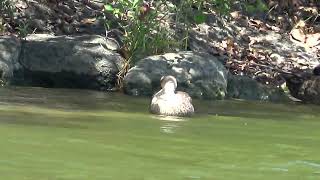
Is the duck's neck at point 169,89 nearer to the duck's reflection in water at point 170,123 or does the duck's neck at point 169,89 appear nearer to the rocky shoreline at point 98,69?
the duck's reflection in water at point 170,123

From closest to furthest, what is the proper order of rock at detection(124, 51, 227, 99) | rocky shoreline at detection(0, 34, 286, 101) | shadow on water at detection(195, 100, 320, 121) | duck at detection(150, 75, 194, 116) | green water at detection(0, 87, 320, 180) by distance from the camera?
green water at detection(0, 87, 320, 180) < duck at detection(150, 75, 194, 116) < shadow on water at detection(195, 100, 320, 121) < rock at detection(124, 51, 227, 99) < rocky shoreline at detection(0, 34, 286, 101)

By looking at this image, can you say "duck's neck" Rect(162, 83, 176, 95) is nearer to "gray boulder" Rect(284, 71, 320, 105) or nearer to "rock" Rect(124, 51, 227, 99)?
"rock" Rect(124, 51, 227, 99)

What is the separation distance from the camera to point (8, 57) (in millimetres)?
12523

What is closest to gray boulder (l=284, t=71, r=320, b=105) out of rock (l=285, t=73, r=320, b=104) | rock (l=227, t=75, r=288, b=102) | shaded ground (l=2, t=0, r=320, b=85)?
rock (l=285, t=73, r=320, b=104)

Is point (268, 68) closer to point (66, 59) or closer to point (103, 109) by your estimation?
point (66, 59)

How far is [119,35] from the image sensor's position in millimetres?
14547

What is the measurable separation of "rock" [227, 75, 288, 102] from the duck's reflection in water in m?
3.85

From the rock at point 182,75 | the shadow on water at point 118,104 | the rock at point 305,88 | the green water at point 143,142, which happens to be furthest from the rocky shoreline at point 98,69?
the green water at point 143,142

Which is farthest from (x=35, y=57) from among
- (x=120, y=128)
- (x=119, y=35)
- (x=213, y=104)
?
(x=120, y=128)

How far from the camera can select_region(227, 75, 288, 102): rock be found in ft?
42.9

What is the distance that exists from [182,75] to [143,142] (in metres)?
6.33

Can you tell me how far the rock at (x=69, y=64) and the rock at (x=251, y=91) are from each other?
2.02 metres

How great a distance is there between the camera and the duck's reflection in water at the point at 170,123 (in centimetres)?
774

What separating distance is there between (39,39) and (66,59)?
90 centimetres
